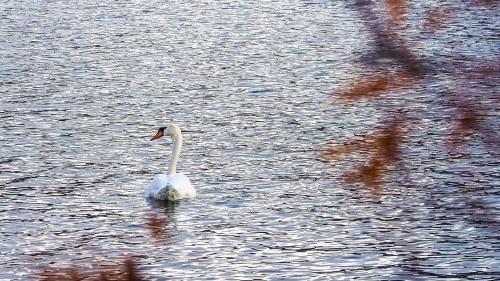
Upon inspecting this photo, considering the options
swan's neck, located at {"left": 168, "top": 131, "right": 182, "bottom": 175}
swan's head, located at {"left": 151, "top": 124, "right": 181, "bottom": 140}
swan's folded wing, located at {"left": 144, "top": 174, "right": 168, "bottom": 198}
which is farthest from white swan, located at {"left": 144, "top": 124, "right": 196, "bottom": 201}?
swan's head, located at {"left": 151, "top": 124, "right": 181, "bottom": 140}

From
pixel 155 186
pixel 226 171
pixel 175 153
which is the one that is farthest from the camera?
pixel 175 153

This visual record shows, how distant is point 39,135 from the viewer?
72.8ft

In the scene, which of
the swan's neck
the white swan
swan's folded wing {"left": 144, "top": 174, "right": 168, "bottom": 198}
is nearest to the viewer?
the white swan

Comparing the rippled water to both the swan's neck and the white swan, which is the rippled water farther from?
the swan's neck

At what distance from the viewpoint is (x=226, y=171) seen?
18766mm

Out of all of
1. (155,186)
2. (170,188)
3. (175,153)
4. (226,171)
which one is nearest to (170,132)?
(175,153)

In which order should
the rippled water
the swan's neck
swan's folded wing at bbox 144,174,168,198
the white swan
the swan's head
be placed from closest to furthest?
the rippled water
the white swan
swan's folded wing at bbox 144,174,168,198
the swan's neck
the swan's head

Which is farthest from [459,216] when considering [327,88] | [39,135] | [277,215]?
[327,88]

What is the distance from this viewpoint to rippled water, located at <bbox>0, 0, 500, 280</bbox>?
45.8 ft

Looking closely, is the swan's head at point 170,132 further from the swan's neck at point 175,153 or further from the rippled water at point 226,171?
the rippled water at point 226,171

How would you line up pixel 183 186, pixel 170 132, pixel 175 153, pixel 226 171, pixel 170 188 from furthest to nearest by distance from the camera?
pixel 170 132, pixel 175 153, pixel 226 171, pixel 183 186, pixel 170 188

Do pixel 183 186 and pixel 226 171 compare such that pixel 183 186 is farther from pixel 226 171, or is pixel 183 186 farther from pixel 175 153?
pixel 175 153

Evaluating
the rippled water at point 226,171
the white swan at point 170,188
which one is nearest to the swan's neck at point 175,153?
the rippled water at point 226,171

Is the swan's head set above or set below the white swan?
below
